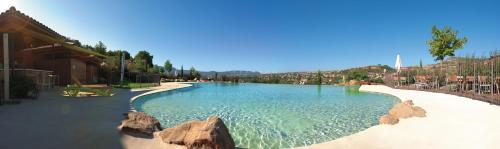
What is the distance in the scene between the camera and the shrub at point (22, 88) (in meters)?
6.52

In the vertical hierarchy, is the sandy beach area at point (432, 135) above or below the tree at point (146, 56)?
below

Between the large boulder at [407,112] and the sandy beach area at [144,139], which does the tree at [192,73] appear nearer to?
the sandy beach area at [144,139]

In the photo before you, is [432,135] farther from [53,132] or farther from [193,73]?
[193,73]

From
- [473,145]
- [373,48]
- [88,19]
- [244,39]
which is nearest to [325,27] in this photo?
[244,39]

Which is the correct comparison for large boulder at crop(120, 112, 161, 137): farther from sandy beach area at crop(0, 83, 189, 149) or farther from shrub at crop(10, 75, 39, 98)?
shrub at crop(10, 75, 39, 98)

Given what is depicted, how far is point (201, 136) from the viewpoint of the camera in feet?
10.2

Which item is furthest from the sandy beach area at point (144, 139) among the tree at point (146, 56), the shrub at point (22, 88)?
the tree at point (146, 56)

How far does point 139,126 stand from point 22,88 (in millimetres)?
5349

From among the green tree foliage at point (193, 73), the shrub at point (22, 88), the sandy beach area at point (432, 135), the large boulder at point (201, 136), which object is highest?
the green tree foliage at point (193, 73)

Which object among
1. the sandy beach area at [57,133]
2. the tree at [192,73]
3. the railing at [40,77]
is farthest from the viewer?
the tree at [192,73]

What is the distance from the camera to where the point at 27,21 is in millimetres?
9086

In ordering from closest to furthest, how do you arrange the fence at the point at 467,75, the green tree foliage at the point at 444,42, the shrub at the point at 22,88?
the shrub at the point at 22,88, the fence at the point at 467,75, the green tree foliage at the point at 444,42

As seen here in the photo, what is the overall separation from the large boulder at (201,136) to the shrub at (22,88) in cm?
566

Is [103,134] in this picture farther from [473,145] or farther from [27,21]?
[27,21]
